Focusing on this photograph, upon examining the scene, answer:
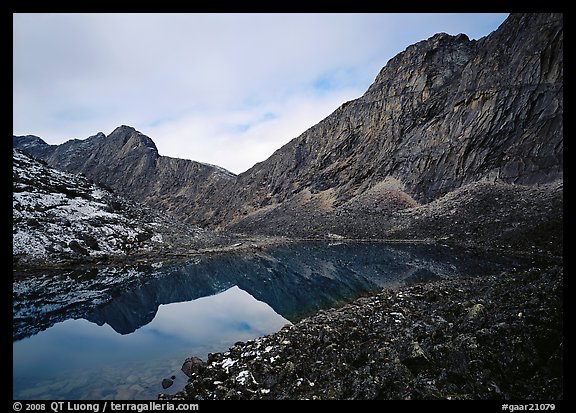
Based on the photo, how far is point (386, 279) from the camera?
20.1 metres

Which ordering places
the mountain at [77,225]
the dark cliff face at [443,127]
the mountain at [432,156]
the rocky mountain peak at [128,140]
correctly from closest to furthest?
1. the mountain at [77,225]
2. the mountain at [432,156]
3. the dark cliff face at [443,127]
4. the rocky mountain peak at [128,140]

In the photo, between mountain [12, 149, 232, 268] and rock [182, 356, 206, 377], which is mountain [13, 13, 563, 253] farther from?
rock [182, 356, 206, 377]

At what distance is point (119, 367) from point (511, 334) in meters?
11.2

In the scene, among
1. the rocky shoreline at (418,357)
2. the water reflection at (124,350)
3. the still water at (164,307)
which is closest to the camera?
the rocky shoreline at (418,357)

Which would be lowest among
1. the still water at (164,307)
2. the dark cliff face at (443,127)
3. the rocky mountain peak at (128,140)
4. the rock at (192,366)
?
the rock at (192,366)

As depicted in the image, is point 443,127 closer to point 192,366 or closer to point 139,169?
point 192,366

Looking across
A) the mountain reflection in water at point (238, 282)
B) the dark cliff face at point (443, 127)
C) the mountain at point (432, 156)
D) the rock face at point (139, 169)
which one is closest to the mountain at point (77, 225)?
the mountain reflection in water at point (238, 282)

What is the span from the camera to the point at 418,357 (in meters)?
7.02

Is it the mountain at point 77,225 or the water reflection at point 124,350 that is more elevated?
the mountain at point 77,225

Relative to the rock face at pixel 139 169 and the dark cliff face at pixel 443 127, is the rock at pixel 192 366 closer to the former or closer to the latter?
the dark cliff face at pixel 443 127

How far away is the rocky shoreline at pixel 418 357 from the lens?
5887 mm

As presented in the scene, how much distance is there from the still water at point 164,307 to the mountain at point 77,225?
3.71 m

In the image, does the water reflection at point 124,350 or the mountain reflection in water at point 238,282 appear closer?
the water reflection at point 124,350
